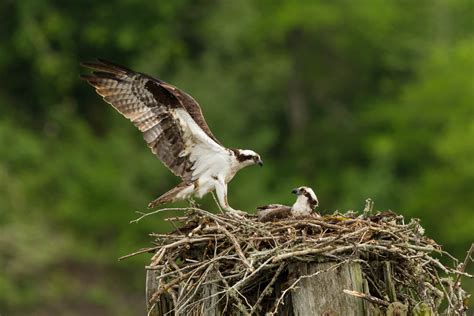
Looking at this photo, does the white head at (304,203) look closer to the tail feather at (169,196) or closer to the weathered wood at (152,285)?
the tail feather at (169,196)

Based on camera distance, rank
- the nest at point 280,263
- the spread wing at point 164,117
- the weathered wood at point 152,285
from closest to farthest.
A: the nest at point 280,263
the weathered wood at point 152,285
the spread wing at point 164,117

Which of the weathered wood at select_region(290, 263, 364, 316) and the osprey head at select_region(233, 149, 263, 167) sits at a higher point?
the osprey head at select_region(233, 149, 263, 167)

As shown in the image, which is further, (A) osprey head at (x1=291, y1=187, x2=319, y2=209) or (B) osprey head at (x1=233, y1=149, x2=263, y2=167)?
(B) osprey head at (x1=233, y1=149, x2=263, y2=167)

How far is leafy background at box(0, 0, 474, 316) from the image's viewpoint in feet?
107

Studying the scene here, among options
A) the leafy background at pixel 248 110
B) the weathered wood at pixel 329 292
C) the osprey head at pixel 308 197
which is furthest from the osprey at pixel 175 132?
the leafy background at pixel 248 110

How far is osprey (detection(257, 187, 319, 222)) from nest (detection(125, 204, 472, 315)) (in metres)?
1.07

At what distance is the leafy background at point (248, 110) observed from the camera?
32.7 m

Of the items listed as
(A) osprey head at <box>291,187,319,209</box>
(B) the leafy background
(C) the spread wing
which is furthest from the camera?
(B) the leafy background

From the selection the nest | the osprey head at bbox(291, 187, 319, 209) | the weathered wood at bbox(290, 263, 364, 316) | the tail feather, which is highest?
the tail feather

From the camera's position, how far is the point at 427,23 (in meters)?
42.6

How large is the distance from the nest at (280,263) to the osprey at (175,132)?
→ 2.42 meters

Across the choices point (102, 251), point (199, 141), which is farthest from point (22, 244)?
point (199, 141)

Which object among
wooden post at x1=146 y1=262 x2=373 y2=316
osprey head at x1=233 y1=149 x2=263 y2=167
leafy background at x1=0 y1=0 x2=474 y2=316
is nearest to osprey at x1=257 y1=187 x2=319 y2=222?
osprey head at x1=233 y1=149 x2=263 y2=167

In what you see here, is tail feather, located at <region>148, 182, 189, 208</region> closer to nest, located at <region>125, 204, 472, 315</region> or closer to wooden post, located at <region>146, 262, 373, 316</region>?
nest, located at <region>125, 204, 472, 315</region>
